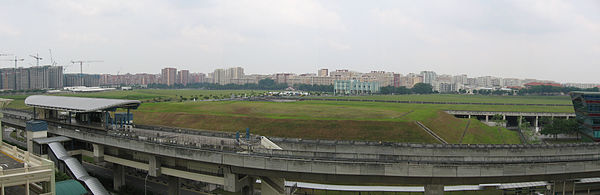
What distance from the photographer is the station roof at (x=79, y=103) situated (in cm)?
3654

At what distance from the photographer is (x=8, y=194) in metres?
23.2

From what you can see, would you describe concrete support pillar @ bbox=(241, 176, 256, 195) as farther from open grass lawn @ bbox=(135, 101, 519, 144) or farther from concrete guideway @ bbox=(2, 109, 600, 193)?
open grass lawn @ bbox=(135, 101, 519, 144)

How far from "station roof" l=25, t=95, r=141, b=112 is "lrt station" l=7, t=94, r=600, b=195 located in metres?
0.17

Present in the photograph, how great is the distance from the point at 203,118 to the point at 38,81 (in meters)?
176

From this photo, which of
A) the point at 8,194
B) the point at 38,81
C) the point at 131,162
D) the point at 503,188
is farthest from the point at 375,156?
the point at 38,81

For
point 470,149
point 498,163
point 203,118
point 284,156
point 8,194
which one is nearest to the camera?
point 8,194

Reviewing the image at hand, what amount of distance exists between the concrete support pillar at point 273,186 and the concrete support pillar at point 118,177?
16.9m

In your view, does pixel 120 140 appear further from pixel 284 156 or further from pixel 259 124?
pixel 259 124

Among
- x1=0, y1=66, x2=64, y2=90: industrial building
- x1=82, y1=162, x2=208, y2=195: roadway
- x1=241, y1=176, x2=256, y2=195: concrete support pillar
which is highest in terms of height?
x1=0, y1=66, x2=64, y2=90: industrial building

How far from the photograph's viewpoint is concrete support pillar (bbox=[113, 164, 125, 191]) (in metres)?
36.1

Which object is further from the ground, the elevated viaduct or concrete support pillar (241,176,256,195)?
the elevated viaduct

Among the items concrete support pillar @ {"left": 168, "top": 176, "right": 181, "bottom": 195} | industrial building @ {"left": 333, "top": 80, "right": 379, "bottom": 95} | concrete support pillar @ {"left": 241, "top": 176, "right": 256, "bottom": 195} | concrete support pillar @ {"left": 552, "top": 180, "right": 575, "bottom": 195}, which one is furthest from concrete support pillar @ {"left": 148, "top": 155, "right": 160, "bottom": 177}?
industrial building @ {"left": 333, "top": 80, "right": 379, "bottom": 95}

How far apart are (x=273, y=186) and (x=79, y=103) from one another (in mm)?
25668

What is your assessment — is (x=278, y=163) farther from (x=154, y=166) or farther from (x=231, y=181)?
(x=154, y=166)
